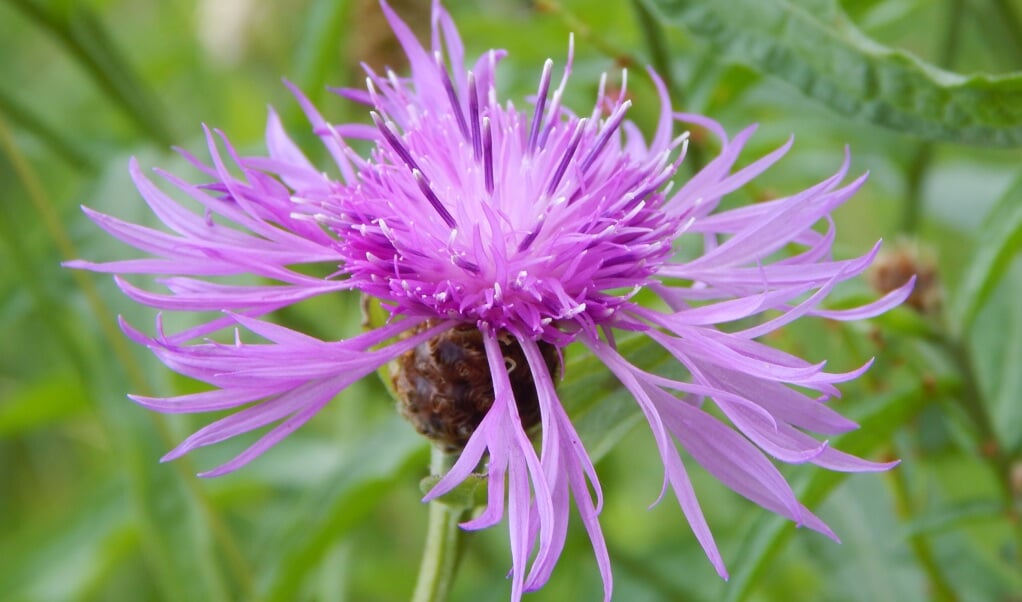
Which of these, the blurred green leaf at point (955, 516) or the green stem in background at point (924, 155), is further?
the green stem in background at point (924, 155)

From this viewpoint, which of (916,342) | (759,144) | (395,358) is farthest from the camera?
(759,144)

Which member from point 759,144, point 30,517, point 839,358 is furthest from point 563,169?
point 30,517

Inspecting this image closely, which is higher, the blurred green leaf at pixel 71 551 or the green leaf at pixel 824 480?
the blurred green leaf at pixel 71 551

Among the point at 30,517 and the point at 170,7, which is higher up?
the point at 170,7

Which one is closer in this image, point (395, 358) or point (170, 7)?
point (395, 358)

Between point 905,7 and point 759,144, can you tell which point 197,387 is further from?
point 905,7

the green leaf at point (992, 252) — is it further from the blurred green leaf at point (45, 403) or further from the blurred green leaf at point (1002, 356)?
the blurred green leaf at point (45, 403)

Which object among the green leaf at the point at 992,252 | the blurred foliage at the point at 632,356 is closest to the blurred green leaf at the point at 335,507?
the blurred foliage at the point at 632,356
